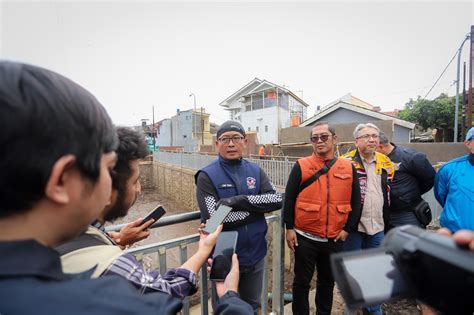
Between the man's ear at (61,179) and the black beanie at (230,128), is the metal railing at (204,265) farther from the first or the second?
the man's ear at (61,179)

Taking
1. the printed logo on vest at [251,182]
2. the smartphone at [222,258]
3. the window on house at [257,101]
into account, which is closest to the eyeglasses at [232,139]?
the printed logo on vest at [251,182]

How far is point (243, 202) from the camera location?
2.01 metres

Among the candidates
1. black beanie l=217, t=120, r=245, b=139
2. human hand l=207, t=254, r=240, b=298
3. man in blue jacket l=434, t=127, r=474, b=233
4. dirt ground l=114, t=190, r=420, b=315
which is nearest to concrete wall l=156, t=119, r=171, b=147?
dirt ground l=114, t=190, r=420, b=315

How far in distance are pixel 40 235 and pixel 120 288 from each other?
215 millimetres

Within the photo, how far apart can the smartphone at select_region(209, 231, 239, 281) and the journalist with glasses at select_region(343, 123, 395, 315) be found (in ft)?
6.44

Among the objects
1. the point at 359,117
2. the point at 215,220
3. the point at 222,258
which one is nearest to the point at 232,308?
the point at 222,258

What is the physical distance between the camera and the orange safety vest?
244cm

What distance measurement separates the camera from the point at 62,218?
571mm

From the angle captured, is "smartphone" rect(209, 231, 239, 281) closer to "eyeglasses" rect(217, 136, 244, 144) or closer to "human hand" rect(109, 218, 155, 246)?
"human hand" rect(109, 218, 155, 246)

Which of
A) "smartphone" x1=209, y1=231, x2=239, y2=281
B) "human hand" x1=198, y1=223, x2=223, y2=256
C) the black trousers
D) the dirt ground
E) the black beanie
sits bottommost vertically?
the dirt ground

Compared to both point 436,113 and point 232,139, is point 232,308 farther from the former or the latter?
point 436,113

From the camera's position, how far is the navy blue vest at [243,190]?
6.80 ft

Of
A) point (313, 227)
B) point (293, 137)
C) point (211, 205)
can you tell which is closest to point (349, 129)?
point (293, 137)

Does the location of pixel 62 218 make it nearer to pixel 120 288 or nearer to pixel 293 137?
pixel 120 288
